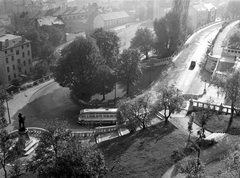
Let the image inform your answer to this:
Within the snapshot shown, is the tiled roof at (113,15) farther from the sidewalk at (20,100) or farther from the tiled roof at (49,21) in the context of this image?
the sidewalk at (20,100)

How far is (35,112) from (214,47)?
4942 centimetres

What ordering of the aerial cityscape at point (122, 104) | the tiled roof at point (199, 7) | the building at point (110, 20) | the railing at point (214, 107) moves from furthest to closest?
the building at point (110, 20), the tiled roof at point (199, 7), the railing at point (214, 107), the aerial cityscape at point (122, 104)

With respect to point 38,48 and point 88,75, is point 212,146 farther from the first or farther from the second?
point 38,48

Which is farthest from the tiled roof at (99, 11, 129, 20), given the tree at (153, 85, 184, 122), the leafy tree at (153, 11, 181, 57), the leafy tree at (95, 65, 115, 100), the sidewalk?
the tree at (153, 85, 184, 122)

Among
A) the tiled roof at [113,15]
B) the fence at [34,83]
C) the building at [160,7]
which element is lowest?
the fence at [34,83]

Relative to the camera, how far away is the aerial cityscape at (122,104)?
32688 millimetres

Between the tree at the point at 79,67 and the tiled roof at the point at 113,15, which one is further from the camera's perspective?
the tiled roof at the point at 113,15

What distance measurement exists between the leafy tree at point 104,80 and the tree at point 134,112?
58.6ft

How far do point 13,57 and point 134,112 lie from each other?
49.4 metres

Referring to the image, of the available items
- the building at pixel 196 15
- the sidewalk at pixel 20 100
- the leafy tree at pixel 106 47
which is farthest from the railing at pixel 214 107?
the building at pixel 196 15

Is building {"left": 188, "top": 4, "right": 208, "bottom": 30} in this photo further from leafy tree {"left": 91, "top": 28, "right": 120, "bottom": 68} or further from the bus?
the bus

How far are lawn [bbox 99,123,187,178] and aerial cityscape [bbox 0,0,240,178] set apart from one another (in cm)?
12

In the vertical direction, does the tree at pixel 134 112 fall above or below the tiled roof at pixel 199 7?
below

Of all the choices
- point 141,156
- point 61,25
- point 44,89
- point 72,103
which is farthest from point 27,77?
point 141,156
